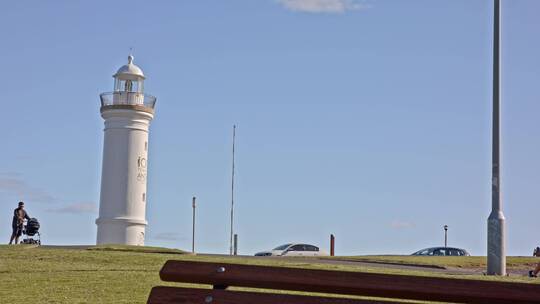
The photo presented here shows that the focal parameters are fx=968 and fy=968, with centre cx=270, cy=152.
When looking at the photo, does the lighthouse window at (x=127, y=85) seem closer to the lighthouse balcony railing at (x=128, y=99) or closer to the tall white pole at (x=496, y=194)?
the lighthouse balcony railing at (x=128, y=99)

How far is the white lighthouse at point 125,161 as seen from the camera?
4706 centimetres

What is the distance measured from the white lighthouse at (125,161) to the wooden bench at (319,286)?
138ft

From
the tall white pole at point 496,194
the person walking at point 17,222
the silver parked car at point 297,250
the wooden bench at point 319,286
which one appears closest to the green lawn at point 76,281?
the wooden bench at point 319,286

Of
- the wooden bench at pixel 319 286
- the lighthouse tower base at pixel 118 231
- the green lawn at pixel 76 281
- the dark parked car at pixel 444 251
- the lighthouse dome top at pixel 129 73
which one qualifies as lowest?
the green lawn at pixel 76 281

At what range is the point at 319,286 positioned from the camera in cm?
514

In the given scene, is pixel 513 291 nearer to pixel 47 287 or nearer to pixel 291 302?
pixel 291 302

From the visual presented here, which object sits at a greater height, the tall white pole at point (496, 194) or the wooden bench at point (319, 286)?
the tall white pole at point (496, 194)

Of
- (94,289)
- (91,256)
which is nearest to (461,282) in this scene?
(94,289)

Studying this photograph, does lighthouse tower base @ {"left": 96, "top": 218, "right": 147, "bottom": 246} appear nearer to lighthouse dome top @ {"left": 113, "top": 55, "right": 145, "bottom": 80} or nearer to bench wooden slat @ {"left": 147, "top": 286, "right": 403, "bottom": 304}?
lighthouse dome top @ {"left": 113, "top": 55, "right": 145, "bottom": 80}

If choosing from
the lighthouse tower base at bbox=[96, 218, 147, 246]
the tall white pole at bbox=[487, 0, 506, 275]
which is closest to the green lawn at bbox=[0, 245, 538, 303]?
the tall white pole at bbox=[487, 0, 506, 275]

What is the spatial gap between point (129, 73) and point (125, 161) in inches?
182

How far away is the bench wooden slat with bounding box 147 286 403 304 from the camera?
16.6 feet

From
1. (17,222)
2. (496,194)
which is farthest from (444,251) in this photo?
(496,194)

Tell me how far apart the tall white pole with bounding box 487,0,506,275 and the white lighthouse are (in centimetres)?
2599
